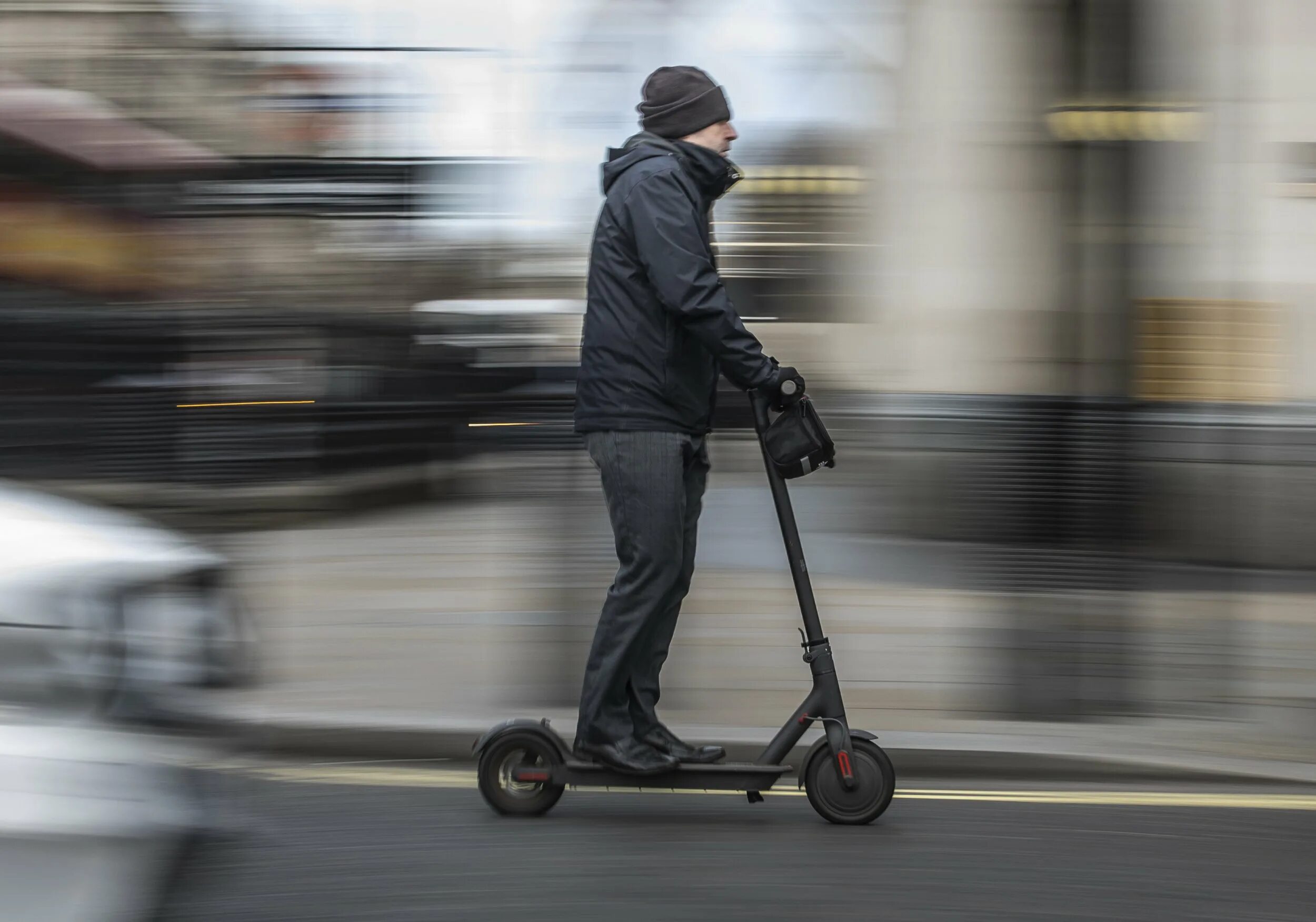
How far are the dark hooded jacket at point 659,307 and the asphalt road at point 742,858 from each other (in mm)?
1073

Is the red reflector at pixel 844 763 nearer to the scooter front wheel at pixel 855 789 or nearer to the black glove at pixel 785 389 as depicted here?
the scooter front wheel at pixel 855 789

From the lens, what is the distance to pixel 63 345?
14688 mm

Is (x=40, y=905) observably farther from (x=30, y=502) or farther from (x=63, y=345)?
(x=63, y=345)

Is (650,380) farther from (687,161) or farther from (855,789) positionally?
(855,789)

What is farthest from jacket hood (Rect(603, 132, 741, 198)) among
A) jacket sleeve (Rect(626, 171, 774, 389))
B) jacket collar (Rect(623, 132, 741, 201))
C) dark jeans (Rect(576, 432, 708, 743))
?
dark jeans (Rect(576, 432, 708, 743))

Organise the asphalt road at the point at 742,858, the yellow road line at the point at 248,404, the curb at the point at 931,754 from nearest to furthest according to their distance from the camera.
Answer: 1. the asphalt road at the point at 742,858
2. the curb at the point at 931,754
3. the yellow road line at the point at 248,404

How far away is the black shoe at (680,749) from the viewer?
14.2ft

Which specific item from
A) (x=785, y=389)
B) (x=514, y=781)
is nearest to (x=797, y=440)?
(x=785, y=389)

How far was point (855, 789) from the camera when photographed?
4316mm

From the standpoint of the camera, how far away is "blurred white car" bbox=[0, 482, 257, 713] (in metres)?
2.81

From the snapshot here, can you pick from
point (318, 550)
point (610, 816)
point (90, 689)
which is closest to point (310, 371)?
point (318, 550)

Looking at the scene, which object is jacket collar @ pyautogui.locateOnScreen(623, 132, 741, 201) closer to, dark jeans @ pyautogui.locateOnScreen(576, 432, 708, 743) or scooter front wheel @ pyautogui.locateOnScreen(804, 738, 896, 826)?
dark jeans @ pyautogui.locateOnScreen(576, 432, 708, 743)

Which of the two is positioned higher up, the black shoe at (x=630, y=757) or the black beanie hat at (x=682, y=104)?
the black beanie hat at (x=682, y=104)

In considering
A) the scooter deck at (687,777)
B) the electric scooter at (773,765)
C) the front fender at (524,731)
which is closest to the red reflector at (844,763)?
the electric scooter at (773,765)
